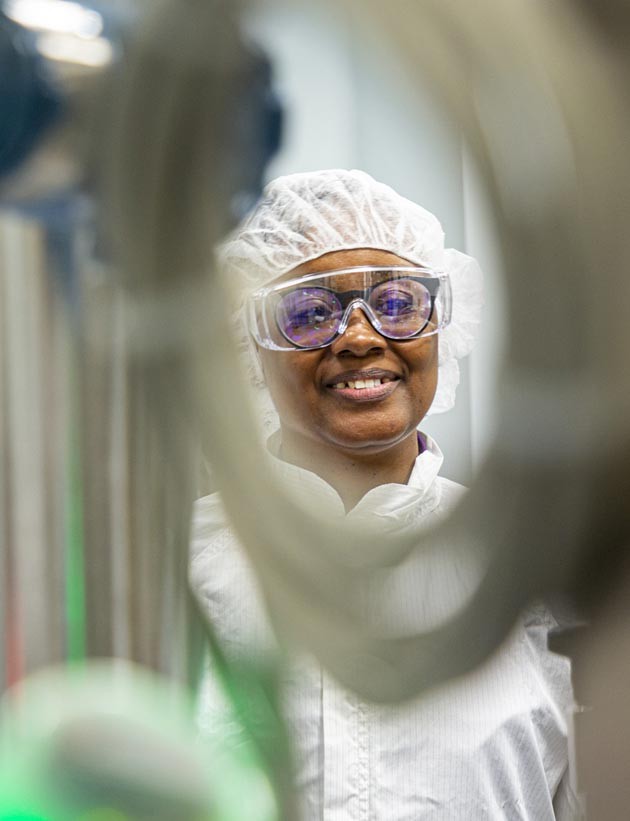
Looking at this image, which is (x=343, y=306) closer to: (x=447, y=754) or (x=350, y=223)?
(x=350, y=223)

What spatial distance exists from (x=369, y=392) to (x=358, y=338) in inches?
4.7

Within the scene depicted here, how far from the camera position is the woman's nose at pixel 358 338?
0.52 metres

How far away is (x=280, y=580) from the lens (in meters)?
0.25

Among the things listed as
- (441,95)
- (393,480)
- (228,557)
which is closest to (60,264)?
(441,95)

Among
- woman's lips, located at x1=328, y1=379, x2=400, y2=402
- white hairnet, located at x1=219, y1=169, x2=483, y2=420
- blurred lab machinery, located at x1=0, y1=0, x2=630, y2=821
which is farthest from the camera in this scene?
white hairnet, located at x1=219, y1=169, x2=483, y2=420

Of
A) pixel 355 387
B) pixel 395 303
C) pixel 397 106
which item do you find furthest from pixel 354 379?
pixel 397 106

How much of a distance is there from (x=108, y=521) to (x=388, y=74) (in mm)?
152

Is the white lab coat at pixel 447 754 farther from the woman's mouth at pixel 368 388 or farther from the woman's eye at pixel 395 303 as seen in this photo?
the woman's eye at pixel 395 303

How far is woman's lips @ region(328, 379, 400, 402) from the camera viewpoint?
680mm

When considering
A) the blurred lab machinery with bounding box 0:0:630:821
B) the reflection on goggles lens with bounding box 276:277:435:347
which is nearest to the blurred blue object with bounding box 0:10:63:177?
the blurred lab machinery with bounding box 0:0:630:821

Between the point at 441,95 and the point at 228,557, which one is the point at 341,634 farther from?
the point at 228,557

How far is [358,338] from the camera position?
59 centimetres

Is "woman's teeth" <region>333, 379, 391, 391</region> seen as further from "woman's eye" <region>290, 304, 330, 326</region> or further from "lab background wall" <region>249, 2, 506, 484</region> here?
"lab background wall" <region>249, 2, 506, 484</region>

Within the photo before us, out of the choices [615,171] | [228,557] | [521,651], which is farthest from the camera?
[521,651]
